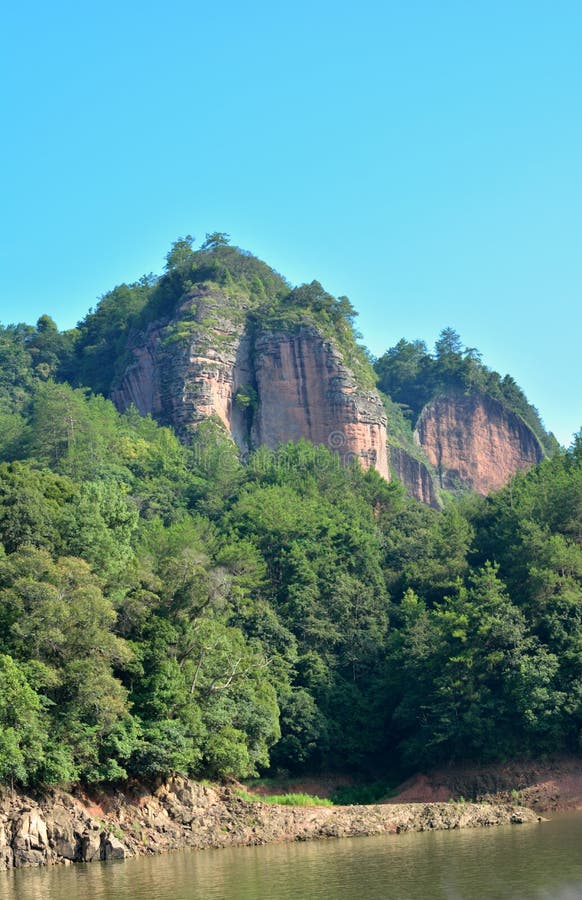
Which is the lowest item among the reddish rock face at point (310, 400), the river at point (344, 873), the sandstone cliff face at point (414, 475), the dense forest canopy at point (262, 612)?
the river at point (344, 873)

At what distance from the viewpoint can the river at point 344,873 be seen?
88.3 ft

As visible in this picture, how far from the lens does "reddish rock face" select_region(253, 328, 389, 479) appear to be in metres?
78.5

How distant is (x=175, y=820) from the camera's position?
122ft

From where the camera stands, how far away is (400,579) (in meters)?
57.5

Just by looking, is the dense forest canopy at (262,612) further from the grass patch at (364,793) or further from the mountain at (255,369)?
the mountain at (255,369)

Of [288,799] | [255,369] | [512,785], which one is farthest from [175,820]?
[255,369]

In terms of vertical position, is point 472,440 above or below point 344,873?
above

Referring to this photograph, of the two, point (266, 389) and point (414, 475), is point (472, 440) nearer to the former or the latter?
point (414, 475)

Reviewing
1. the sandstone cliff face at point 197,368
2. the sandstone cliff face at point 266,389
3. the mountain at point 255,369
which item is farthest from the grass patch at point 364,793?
the sandstone cliff face at point 197,368

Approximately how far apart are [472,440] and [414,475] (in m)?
9.58

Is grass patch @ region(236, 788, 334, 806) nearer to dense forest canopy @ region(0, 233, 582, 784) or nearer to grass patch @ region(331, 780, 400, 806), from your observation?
dense forest canopy @ region(0, 233, 582, 784)

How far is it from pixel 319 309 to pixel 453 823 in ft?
152

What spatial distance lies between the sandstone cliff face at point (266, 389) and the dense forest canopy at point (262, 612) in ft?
18.8

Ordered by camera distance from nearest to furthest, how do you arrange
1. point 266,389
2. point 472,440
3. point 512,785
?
point 512,785, point 266,389, point 472,440
